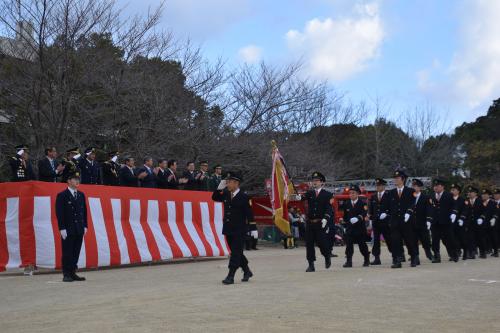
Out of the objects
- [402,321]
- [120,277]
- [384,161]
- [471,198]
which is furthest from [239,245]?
[384,161]

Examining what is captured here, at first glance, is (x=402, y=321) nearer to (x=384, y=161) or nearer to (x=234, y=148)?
(x=234, y=148)

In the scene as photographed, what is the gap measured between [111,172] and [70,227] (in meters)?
4.27

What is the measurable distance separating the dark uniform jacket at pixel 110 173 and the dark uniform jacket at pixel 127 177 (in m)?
0.11

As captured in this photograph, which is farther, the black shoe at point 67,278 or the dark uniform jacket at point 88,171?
the dark uniform jacket at point 88,171

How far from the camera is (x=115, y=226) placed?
46.6 ft

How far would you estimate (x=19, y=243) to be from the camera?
1262 centimetres

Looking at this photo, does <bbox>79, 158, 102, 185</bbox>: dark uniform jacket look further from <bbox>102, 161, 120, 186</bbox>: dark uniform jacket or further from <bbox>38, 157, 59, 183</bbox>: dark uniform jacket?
<bbox>38, 157, 59, 183</bbox>: dark uniform jacket

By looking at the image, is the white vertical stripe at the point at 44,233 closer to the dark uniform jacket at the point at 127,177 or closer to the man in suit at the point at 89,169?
the man in suit at the point at 89,169

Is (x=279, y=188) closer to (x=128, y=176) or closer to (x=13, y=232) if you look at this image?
(x=128, y=176)

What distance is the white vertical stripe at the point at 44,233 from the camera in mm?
12617

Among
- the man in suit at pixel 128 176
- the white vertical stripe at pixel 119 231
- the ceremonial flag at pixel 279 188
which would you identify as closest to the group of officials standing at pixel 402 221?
the ceremonial flag at pixel 279 188

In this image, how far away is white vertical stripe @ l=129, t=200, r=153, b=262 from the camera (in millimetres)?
14703

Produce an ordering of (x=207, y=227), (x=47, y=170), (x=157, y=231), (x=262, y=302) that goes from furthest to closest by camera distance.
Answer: (x=207, y=227), (x=157, y=231), (x=47, y=170), (x=262, y=302)

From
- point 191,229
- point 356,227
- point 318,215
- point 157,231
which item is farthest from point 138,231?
point 356,227
